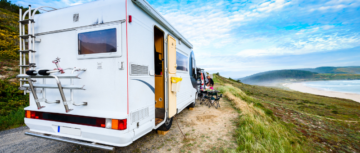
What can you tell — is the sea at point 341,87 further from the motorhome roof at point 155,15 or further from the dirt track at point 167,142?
the motorhome roof at point 155,15

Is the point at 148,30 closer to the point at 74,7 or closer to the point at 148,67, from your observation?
the point at 148,67

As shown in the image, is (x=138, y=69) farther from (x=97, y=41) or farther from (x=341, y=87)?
(x=341, y=87)

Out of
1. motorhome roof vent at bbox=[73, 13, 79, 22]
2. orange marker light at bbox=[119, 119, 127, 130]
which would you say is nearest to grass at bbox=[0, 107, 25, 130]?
motorhome roof vent at bbox=[73, 13, 79, 22]

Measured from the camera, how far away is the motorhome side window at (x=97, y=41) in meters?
2.40

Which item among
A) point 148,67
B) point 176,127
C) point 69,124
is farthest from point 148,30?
point 176,127

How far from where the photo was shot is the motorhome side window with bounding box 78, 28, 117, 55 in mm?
2404

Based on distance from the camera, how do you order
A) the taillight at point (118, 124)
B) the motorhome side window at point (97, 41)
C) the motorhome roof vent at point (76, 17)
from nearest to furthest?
the taillight at point (118, 124), the motorhome side window at point (97, 41), the motorhome roof vent at point (76, 17)

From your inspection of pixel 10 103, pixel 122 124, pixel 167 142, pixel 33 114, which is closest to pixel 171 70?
pixel 167 142

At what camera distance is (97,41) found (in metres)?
2.49

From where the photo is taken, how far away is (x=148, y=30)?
10.3 feet

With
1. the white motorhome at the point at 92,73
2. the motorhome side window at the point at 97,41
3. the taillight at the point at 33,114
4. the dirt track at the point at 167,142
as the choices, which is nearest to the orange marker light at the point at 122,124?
the white motorhome at the point at 92,73

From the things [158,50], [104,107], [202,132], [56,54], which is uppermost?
[158,50]

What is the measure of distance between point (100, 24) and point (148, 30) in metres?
0.92

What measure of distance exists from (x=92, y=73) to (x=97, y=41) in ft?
1.73
